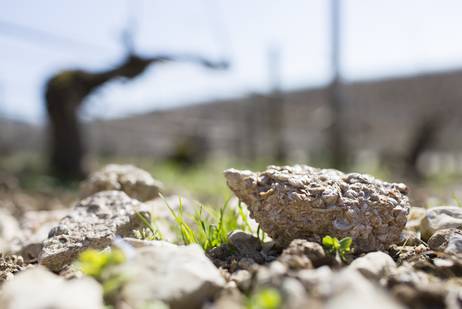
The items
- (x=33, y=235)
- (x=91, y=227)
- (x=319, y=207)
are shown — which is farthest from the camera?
(x=33, y=235)

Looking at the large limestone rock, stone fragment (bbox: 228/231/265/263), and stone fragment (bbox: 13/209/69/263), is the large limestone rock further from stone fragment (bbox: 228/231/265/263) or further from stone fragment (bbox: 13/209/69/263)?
stone fragment (bbox: 13/209/69/263)

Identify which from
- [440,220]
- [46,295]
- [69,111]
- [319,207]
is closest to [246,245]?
[319,207]

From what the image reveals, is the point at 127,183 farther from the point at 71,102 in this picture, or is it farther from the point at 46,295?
the point at 71,102

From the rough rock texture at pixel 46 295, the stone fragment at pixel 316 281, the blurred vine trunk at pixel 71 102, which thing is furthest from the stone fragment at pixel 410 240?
the blurred vine trunk at pixel 71 102

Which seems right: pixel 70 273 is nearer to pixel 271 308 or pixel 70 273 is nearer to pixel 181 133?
pixel 271 308

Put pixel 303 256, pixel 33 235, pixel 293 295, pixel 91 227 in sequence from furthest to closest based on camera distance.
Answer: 1. pixel 33 235
2. pixel 91 227
3. pixel 303 256
4. pixel 293 295

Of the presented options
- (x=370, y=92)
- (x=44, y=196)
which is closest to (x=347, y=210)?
(x=44, y=196)
